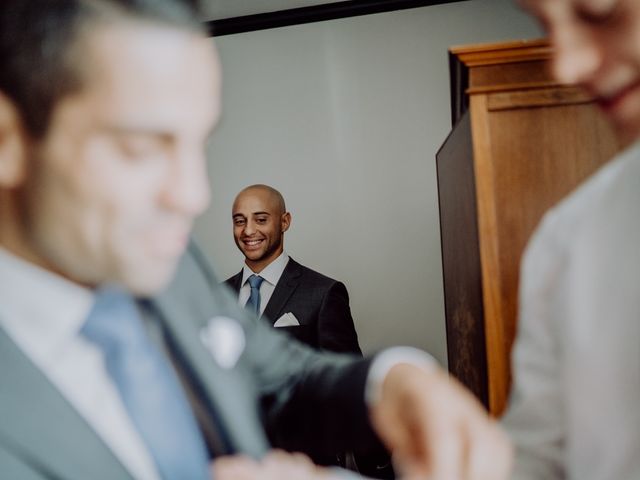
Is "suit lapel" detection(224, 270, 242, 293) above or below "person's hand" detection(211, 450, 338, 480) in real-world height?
above

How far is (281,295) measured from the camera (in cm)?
62

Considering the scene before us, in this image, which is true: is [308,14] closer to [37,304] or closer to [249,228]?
[249,228]

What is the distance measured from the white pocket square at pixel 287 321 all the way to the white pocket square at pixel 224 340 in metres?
0.10

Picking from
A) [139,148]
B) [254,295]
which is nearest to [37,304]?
[139,148]

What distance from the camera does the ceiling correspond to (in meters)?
0.59

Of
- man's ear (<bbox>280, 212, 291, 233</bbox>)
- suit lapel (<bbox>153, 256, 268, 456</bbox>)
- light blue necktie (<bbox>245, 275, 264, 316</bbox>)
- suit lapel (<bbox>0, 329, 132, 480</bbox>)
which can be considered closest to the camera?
suit lapel (<bbox>0, 329, 132, 480</bbox>)

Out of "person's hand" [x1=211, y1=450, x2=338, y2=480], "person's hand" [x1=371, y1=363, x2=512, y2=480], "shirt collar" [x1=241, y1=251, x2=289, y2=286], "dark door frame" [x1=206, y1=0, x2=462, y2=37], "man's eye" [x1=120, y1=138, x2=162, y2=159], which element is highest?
"dark door frame" [x1=206, y1=0, x2=462, y2=37]

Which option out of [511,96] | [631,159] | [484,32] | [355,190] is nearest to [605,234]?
[631,159]

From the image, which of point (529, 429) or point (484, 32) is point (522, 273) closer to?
point (529, 429)

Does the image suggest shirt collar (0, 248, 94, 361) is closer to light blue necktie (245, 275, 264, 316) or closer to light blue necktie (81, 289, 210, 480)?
light blue necktie (81, 289, 210, 480)

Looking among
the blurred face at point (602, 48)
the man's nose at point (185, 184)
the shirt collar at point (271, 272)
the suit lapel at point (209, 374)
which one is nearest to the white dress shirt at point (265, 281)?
the shirt collar at point (271, 272)

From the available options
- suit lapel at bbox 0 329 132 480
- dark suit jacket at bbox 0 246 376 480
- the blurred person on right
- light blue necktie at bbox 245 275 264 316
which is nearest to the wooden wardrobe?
the blurred person on right

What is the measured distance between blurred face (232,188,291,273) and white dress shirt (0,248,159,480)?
0.25 meters

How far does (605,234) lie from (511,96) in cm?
17
